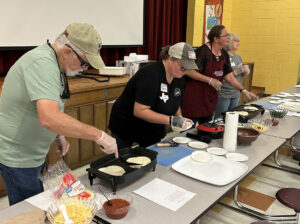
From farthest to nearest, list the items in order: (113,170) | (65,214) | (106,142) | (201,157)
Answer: (201,157)
(113,170)
(106,142)
(65,214)

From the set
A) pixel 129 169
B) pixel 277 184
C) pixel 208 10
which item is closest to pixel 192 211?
pixel 129 169

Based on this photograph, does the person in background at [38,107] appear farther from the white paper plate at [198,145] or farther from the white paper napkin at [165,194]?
the white paper plate at [198,145]

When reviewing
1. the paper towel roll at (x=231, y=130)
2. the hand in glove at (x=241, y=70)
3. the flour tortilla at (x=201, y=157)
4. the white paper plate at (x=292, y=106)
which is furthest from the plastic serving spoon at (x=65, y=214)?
the hand in glove at (x=241, y=70)

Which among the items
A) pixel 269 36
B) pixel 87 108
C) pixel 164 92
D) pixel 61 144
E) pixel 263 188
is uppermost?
pixel 269 36

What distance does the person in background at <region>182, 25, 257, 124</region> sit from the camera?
9.19 feet

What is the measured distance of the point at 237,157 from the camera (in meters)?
1.70

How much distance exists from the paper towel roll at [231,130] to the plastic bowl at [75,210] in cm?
99

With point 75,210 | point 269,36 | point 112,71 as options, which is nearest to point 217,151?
point 75,210

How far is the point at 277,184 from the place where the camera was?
9.09 ft

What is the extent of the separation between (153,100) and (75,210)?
93cm

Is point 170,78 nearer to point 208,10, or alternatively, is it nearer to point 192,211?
point 192,211

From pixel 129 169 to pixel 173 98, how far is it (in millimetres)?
702

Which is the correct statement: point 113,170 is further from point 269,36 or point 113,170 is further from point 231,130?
point 269,36

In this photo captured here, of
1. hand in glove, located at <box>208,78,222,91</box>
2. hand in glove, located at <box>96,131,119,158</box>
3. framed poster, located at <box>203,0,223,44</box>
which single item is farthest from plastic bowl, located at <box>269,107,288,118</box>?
framed poster, located at <box>203,0,223,44</box>
